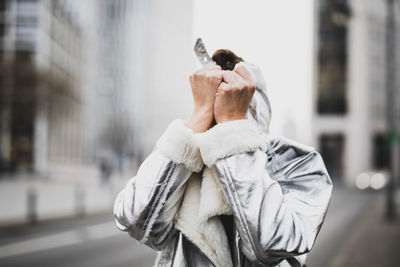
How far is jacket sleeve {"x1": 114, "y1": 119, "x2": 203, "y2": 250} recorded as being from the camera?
1.26 m

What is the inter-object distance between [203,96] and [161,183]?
312 mm

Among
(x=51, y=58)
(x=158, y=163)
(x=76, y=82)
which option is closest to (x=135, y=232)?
(x=158, y=163)

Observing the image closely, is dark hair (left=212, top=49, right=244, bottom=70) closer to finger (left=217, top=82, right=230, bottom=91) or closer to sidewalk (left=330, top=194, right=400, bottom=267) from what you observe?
finger (left=217, top=82, right=230, bottom=91)

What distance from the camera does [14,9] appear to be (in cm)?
3553

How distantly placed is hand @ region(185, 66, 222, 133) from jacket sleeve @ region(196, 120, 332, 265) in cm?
6

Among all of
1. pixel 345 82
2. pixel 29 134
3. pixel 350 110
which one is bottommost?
pixel 29 134

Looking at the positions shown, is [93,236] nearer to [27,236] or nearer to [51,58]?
[27,236]

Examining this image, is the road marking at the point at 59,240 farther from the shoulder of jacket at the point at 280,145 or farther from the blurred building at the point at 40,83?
the blurred building at the point at 40,83

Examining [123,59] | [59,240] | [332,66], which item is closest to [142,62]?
[123,59]

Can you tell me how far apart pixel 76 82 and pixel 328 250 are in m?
48.4

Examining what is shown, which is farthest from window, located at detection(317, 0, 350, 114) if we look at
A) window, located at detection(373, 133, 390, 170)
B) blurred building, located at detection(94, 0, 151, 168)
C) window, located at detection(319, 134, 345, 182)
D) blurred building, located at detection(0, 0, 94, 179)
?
blurred building, located at detection(94, 0, 151, 168)

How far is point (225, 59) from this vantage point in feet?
4.81

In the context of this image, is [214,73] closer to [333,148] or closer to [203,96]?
[203,96]

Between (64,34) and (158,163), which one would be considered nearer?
(158,163)
